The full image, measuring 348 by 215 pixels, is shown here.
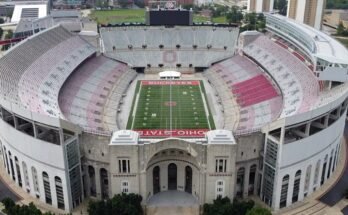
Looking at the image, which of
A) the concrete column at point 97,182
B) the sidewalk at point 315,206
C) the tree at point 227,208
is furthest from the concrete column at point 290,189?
the concrete column at point 97,182

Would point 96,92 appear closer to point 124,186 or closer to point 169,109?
point 169,109

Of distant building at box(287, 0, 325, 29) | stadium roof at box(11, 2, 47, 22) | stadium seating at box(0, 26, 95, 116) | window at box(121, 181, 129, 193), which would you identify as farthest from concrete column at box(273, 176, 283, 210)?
stadium roof at box(11, 2, 47, 22)

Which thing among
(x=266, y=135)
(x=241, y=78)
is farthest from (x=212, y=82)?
(x=266, y=135)

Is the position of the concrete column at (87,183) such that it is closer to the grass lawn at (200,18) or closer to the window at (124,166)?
the window at (124,166)

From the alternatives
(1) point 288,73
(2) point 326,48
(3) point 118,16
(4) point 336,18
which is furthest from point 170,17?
(4) point 336,18

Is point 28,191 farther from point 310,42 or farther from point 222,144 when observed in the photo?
point 310,42
